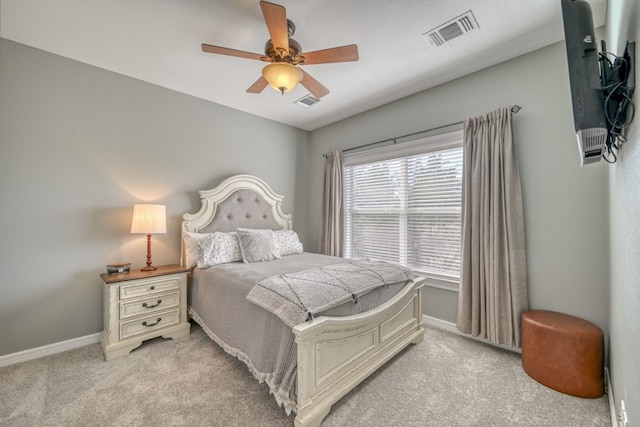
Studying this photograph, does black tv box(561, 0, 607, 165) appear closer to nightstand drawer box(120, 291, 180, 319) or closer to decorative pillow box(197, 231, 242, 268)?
decorative pillow box(197, 231, 242, 268)

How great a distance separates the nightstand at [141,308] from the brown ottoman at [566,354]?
9.88ft

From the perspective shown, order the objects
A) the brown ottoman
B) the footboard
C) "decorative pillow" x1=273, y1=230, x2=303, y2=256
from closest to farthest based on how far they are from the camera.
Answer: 1. the footboard
2. the brown ottoman
3. "decorative pillow" x1=273, y1=230, x2=303, y2=256

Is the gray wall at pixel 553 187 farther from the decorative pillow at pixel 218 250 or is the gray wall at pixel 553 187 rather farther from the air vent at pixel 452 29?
the decorative pillow at pixel 218 250

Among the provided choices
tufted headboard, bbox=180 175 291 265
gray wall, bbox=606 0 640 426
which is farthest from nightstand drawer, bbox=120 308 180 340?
gray wall, bbox=606 0 640 426

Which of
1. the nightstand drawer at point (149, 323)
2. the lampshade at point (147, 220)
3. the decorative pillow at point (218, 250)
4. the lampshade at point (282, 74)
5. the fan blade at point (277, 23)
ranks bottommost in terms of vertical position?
the nightstand drawer at point (149, 323)

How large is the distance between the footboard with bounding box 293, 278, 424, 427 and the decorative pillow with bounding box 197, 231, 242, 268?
1564 mm

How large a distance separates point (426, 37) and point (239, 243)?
2.62m

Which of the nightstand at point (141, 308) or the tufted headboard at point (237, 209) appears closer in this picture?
the nightstand at point (141, 308)

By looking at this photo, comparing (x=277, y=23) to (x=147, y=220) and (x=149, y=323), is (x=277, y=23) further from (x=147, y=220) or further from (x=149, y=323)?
(x=149, y=323)

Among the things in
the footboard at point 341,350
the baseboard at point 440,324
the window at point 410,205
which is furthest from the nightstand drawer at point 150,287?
the baseboard at point 440,324

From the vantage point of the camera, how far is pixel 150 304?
2.41 metres

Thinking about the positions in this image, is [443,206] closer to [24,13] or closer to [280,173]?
[280,173]

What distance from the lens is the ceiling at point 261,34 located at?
70.2 inches

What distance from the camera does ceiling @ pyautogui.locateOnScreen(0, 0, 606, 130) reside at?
1.78 m
